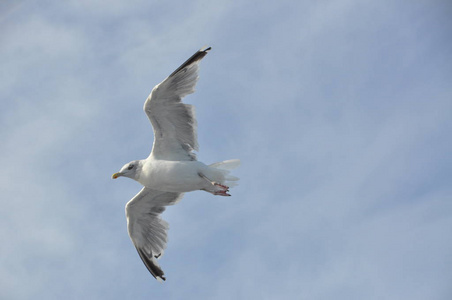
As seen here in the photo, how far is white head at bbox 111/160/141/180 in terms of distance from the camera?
1446cm

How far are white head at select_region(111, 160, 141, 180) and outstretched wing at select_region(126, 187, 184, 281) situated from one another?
4.43 feet

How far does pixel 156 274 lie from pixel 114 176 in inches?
120

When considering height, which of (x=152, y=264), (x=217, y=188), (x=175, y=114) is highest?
(x=175, y=114)

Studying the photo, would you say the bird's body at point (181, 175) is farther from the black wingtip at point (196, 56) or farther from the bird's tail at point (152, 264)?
the bird's tail at point (152, 264)

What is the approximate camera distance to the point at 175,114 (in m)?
14.1

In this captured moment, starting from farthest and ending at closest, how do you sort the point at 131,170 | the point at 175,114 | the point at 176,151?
1. the point at 131,170
2. the point at 176,151
3. the point at 175,114

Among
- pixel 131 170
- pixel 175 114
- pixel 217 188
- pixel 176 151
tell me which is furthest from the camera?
pixel 131 170

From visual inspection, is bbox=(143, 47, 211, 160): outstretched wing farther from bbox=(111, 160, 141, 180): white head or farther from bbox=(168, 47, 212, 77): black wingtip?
bbox=(111, 160, 141, 180): white head

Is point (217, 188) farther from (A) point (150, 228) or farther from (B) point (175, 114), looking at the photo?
(A) point (150, 228)

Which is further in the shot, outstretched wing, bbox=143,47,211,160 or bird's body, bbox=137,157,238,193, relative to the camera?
bird's body, bbox=137,157,238,193

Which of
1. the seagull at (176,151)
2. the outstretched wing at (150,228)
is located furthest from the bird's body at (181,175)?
the outstretched wing at (150,228)

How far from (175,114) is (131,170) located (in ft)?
5.89

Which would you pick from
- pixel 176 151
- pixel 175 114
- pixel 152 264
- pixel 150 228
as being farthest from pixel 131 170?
pixel 152 264

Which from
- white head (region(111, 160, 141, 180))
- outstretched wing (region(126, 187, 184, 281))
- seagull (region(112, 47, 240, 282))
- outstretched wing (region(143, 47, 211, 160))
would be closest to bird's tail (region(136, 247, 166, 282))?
outstretched wing (region(126, 187, 184, 281))
